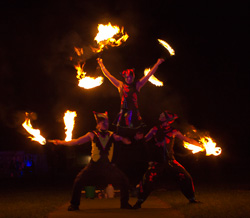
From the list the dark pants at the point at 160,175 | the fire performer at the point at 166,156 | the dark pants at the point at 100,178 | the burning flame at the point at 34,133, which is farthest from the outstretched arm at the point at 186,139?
the burning flame at the point at 34,133

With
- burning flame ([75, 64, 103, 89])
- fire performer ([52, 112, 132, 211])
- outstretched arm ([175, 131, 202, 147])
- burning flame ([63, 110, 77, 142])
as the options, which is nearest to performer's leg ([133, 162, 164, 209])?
fire performer ([52, 112, 132, 211])

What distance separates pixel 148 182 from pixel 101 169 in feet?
3.41

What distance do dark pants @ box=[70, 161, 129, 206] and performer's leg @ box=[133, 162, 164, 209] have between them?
369 millimetres

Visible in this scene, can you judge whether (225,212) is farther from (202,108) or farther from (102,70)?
(202,108)

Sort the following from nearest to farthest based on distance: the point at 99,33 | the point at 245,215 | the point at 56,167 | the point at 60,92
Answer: the point at 245,215
the point at 99,33
the point at 60,92
the point at 56,167

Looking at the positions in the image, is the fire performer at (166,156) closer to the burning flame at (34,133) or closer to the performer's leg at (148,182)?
the performer's leg at (148,182)

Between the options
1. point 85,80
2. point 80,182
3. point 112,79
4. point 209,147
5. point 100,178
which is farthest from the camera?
point 112,79

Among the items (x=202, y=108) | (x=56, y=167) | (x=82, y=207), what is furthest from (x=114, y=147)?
(x=56, y=167)

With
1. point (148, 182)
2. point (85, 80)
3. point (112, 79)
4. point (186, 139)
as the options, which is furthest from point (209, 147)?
point (85, 80)

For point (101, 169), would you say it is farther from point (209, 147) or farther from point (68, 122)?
point (209, 147)

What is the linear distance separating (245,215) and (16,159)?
31.2m

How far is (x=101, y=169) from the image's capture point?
8.95 meters

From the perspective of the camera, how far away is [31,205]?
1099 centimetres

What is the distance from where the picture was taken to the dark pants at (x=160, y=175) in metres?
9.19
